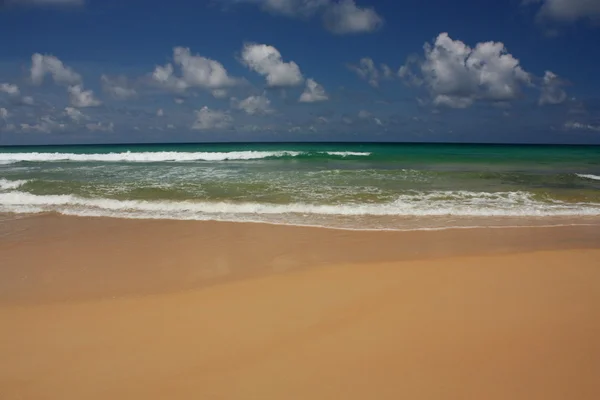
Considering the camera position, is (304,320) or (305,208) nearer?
(304,320)

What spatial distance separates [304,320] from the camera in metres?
3.40

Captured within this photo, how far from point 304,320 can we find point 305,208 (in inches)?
213

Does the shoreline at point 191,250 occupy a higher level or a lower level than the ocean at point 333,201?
lower

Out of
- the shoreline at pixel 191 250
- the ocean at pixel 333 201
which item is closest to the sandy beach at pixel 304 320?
the shoreline at pixel 191 250

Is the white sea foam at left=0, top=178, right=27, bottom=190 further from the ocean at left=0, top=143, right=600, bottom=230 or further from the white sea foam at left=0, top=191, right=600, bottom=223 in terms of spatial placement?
the white sea foam at left=0, top=191, right=600, bottom=223

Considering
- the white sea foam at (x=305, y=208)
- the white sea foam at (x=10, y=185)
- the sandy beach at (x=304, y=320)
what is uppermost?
the white sea foam at (x=10, y=185)

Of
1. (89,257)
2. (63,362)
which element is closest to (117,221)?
(89,257)

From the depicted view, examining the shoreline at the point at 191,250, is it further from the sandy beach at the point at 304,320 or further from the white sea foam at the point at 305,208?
the white sea foam at the point at 305,208

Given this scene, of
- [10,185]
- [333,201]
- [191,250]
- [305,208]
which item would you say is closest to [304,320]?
[191,250]

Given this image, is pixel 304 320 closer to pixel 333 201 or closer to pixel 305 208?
pixel 305 208

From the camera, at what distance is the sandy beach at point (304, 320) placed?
2.57 meters

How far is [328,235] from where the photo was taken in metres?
6.46

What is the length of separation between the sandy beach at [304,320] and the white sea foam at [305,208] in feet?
7.50

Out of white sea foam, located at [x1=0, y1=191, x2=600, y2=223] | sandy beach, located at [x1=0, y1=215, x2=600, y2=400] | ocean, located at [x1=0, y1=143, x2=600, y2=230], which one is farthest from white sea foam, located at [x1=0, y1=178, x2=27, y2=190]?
sandy beach, located at [x1=0, y1=215, x2=600, y2=400]
